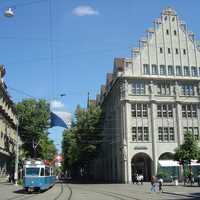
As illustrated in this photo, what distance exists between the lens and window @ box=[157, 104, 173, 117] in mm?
57938

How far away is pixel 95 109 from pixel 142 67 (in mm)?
9677

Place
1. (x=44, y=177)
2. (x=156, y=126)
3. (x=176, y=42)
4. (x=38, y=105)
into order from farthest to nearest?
1. (x=38, y=105)
2. (x=176, y=42)
3. (x=156, y=126)
4. (x=44, y=177)

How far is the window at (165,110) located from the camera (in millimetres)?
57938

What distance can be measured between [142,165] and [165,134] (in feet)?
20.8

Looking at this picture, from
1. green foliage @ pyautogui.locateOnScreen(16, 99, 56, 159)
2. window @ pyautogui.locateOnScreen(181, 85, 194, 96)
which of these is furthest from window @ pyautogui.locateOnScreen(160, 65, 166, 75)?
green foliage @ pyautogui.locateOnScreen(16, 99, 56, 159)

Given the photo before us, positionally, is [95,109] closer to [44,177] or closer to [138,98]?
[138,98]

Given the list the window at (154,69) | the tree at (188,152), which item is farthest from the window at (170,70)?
the tree at (188,152)

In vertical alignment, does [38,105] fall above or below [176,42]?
below

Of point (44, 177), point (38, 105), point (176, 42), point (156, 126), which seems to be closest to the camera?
point (44, 177)

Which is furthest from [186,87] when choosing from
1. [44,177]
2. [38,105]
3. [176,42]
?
[44,177]

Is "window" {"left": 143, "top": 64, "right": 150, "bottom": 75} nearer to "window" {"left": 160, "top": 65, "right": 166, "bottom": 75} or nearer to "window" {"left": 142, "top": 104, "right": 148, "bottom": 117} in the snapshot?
"window" {"left": 160, "top": 65, "right": 166, "bottom": 75}

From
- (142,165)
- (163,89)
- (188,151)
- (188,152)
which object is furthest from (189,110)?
(188,152)

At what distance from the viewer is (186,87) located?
59.7 metres

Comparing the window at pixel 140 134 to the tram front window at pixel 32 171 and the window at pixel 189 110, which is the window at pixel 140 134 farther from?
the tram front window at pixel 32 171
